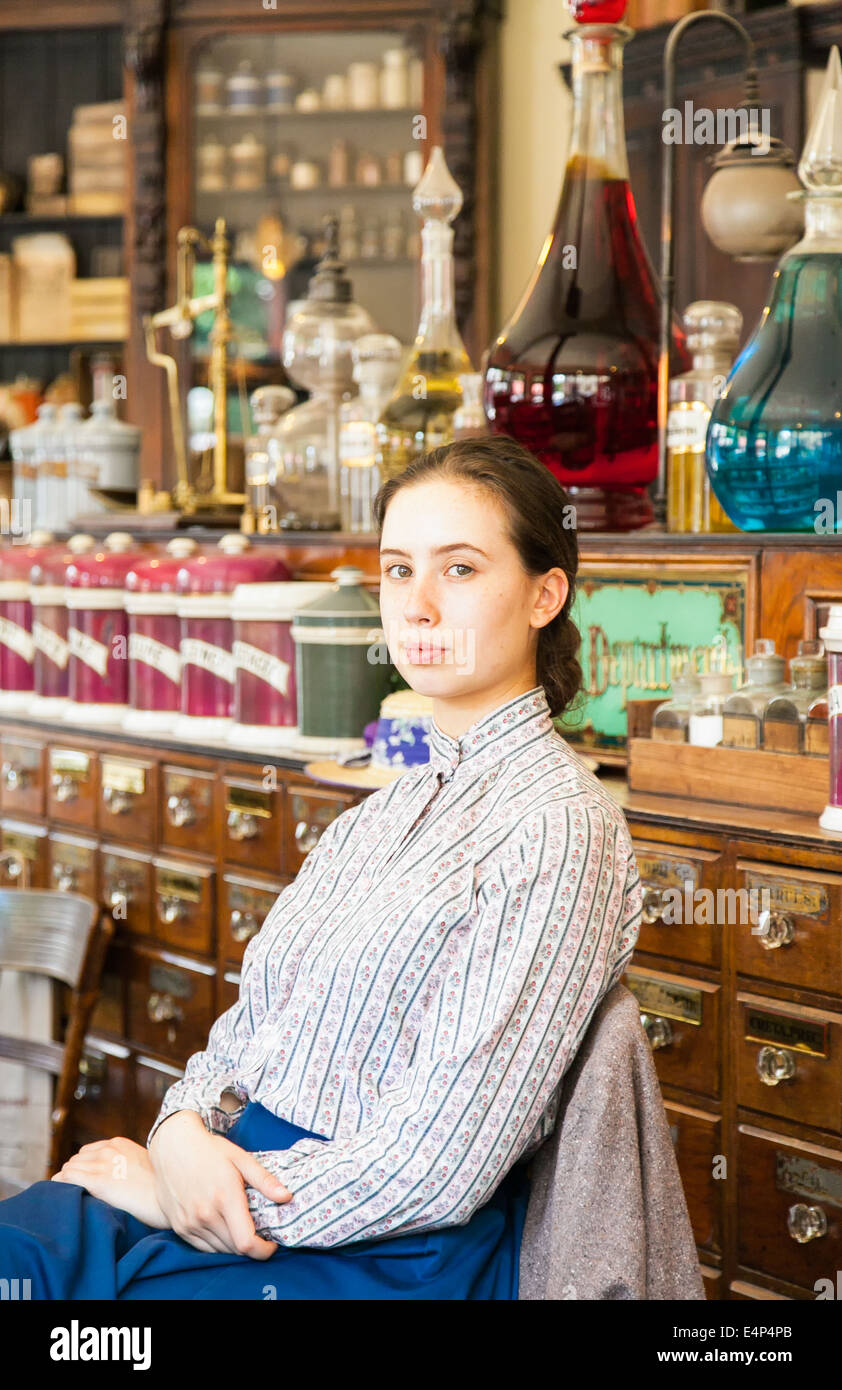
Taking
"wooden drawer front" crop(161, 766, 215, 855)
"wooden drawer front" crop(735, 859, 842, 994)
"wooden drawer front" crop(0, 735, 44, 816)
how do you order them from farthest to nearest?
1. "wooden drawer front" crop(0, 735, 44, 816)
2. "wooden drawer front" crop(161, 766, 215, 855)
3. "wooden drawer front" crop(735, 859, 842, 994)

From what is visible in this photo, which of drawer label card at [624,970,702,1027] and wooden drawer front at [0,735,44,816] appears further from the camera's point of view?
wooden drawer front at [0,735,44,816]

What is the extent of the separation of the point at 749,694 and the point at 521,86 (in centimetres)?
272

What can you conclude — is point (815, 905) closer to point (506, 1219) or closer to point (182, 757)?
point (506, 1219)

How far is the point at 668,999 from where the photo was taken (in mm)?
1615

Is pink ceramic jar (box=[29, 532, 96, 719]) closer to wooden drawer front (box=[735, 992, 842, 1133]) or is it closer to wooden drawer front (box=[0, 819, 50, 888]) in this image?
wooden drawer front (box=[0, 819, 50, 888])

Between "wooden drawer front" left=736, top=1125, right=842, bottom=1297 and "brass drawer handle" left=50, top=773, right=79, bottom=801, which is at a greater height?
"brass drawer handle" left=50, top=773, right=79, bottom=801

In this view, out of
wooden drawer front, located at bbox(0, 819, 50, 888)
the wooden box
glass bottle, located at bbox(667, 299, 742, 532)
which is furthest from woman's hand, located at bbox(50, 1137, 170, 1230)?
wooden drawer front, located at bbox(0, 819, 50, 888)

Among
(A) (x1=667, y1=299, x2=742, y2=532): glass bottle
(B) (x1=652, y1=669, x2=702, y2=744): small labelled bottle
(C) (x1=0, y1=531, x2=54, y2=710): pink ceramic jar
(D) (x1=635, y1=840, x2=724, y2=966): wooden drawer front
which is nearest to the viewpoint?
(D) (x1=635, y1=840, x2=724, y2=966): wooden drawer front

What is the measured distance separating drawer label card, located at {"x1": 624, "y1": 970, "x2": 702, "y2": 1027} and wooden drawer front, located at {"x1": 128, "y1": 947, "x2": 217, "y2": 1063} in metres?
0.82

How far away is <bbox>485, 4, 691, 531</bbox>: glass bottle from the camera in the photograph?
6.24ft

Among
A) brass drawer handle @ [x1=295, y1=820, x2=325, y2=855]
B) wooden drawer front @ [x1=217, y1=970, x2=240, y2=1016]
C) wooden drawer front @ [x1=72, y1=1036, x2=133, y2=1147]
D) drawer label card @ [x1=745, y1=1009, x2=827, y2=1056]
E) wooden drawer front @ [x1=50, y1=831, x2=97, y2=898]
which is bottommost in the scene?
wooden drawer front @ [x1=72, y1=1036, x2=133, y2=1147]

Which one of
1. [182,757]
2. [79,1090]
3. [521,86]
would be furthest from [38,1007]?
[521,86]

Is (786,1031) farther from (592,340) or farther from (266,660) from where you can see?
(266,660)

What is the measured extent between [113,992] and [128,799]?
0.31m
